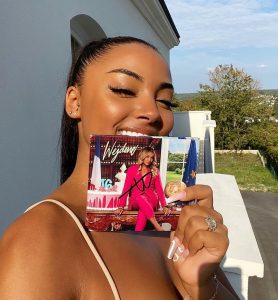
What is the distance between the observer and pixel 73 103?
1.21 metres

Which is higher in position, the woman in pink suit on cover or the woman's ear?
the woman's ear

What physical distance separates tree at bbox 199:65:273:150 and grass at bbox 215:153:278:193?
1.44m

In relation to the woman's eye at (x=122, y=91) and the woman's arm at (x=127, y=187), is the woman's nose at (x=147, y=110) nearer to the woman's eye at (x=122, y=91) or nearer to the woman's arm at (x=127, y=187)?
the woman's eye at (x=122, y=91)

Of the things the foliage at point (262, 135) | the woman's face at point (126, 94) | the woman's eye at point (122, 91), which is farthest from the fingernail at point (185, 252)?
the foliage at point (262, 135)

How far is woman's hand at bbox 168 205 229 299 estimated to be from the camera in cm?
97

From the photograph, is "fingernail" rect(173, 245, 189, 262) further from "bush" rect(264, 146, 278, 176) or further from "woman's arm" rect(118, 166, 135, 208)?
"bush" rect(264, 146, 278, 176)

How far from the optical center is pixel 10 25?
2.60 meters

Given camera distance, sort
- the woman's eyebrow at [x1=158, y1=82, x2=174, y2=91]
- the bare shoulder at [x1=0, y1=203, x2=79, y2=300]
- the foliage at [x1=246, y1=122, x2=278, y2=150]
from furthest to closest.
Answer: the foliage at [x1=246, y1=122, x2=278, y2=150], the woman's eyebrow at [x1=158, y1=82, x2=174, y2=91], the bare shoulder at [x1=0, y1=203, x2=79, y2=300]

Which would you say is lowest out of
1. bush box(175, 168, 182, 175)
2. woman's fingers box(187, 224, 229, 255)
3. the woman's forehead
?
woman's fingers box(187, 224, 229, 255)

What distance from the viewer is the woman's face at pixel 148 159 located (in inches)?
36.5

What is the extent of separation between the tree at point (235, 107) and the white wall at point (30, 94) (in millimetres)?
21839

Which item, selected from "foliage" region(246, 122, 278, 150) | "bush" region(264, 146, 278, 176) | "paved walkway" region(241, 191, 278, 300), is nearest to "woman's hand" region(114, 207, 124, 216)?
"paved walkway" region(241, 191, 278, 300)

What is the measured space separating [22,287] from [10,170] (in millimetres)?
1946

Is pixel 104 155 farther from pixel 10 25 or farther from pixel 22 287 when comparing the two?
pixel 10 25
